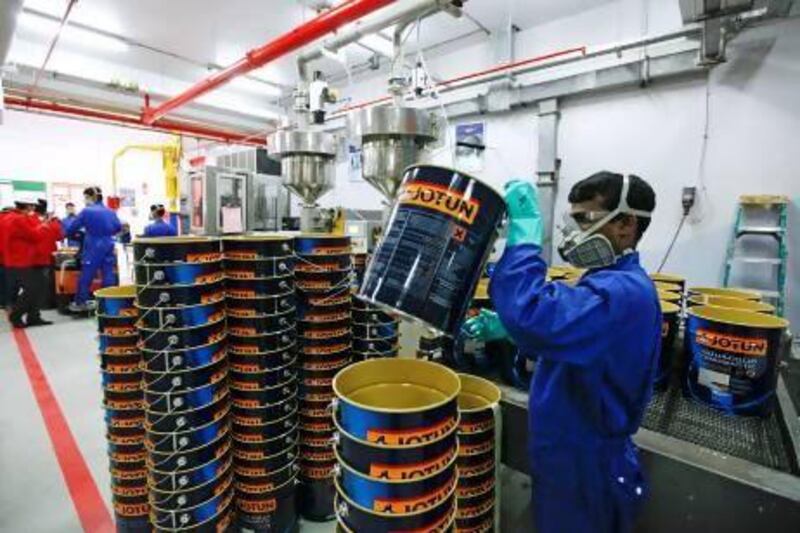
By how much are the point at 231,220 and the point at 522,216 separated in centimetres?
291

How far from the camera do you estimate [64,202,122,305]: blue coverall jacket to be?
16.0 ft

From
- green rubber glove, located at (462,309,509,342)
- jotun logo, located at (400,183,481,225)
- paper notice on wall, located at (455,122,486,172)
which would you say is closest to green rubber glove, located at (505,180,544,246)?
jotun logo, located at (400,183,481,225)

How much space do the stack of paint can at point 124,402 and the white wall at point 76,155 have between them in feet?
25.6

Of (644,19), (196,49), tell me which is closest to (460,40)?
(644,19)

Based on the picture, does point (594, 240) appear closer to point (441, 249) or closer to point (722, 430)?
point (441, 249)

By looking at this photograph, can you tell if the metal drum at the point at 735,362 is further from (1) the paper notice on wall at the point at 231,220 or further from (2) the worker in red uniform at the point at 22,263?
(2) the worker in red uniform at the point at 22,263

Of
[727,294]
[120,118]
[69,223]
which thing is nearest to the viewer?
[727,294]

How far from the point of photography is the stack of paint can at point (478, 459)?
117 centimetres

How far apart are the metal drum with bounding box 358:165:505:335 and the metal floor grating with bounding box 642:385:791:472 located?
0.81 meters

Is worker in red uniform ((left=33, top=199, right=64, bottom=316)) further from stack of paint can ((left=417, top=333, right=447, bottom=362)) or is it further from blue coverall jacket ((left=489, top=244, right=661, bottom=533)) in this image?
blue coverall jacket ((left=489, top=244, right=661, bottom=533))

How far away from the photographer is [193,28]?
4461mm

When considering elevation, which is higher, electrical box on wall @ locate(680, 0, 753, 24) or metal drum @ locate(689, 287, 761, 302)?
electrical box on wall @ locate(680, 0, 753, 24)

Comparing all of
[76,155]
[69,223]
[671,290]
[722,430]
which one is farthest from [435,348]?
[76,155]

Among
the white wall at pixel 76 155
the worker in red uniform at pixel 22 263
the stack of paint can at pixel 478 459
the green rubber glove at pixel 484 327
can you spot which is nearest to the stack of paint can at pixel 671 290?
the green rubber glove at pixel 484 327
